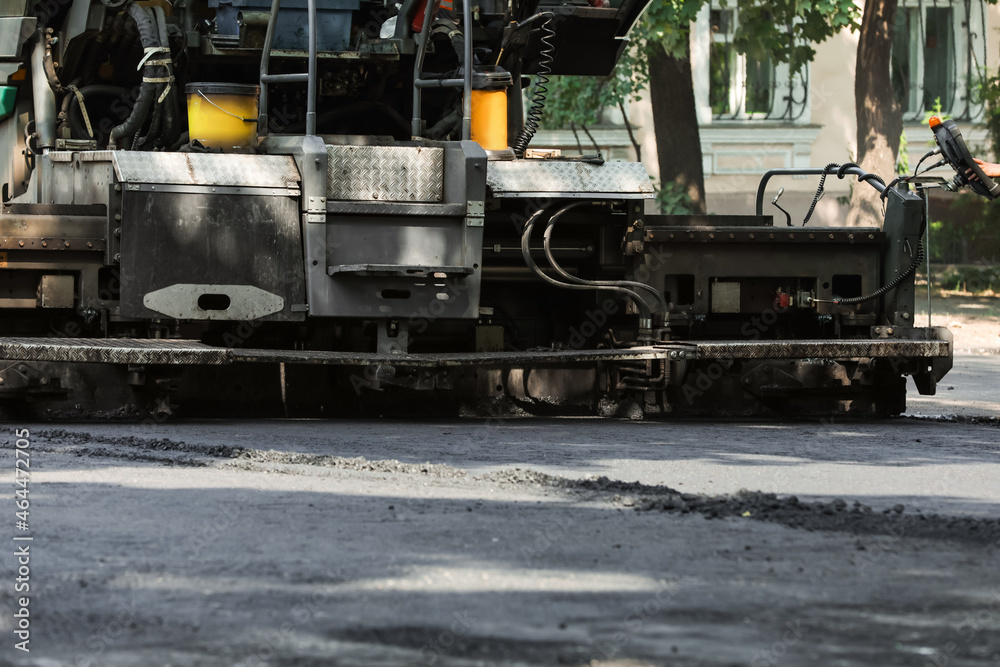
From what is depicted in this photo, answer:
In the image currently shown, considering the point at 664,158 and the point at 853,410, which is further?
the point at 664,158

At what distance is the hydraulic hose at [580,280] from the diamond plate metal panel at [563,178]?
0.43ft

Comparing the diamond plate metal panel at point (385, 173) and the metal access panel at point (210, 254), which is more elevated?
the diamond plate metal panel at point (385, 173)

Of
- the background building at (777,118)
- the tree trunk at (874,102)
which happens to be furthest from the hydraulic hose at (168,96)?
the background building at (777,118)

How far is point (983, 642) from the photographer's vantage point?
385 cm

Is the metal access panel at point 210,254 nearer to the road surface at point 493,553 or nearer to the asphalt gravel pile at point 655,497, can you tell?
the road surface at point 493,553

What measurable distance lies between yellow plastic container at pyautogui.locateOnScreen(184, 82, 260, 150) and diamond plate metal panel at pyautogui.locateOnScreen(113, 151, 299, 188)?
358 mm

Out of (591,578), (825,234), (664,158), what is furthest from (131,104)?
(664,158)

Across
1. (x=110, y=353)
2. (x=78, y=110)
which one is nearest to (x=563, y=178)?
(x=110, y=353)

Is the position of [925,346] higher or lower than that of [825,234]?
lower

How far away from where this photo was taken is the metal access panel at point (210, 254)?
28.0 feet

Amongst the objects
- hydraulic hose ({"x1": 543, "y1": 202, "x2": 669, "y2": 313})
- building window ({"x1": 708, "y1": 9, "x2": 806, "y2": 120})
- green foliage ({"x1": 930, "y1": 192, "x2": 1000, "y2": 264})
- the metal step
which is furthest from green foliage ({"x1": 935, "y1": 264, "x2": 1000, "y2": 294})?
hydraulic hose ({"x1": 543, "y1": 202, "x2": 669, "y2": 313})

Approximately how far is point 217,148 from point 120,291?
1.12m

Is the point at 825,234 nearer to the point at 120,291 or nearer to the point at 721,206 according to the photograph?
the point at 120,291

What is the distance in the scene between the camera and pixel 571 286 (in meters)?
9.23
